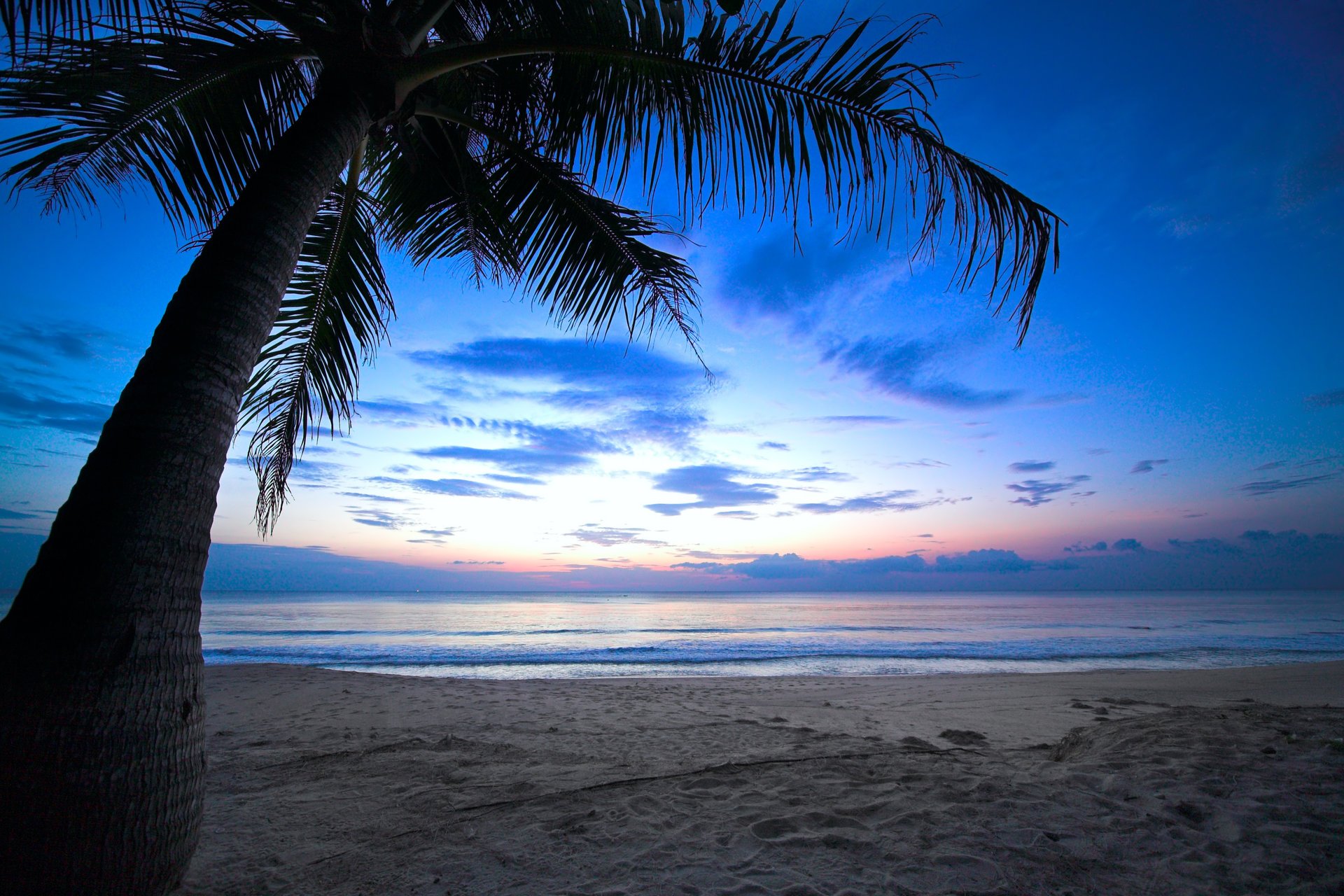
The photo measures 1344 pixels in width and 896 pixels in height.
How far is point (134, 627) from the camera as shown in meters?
1.86

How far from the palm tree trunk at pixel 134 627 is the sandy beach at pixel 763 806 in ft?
2.48

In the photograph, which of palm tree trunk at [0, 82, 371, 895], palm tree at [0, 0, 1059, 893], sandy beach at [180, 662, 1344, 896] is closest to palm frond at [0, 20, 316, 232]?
palm tree at [0, 0, 1059, 893]

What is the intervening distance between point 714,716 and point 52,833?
6240 millimetres

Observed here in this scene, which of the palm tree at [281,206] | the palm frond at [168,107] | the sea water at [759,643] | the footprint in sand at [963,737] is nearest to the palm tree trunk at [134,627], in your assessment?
the palm tree at [281,206]

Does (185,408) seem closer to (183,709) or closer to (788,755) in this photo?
(183,709)

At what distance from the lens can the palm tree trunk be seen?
1724 mm

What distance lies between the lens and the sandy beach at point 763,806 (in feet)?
8.57

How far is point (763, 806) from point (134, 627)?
3199 mm

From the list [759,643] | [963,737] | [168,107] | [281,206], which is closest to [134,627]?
[281,206]

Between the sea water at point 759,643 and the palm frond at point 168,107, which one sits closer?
the palm frond at point 168,107

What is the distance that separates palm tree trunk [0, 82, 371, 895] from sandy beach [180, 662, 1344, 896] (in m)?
0.76

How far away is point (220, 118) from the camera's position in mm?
3434

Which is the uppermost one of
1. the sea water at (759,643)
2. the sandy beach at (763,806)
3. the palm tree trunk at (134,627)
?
the palm tree trunk at (134,627)

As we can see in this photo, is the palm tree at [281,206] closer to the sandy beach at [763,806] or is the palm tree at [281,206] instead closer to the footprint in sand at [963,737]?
the sandy beach at [763,806]
